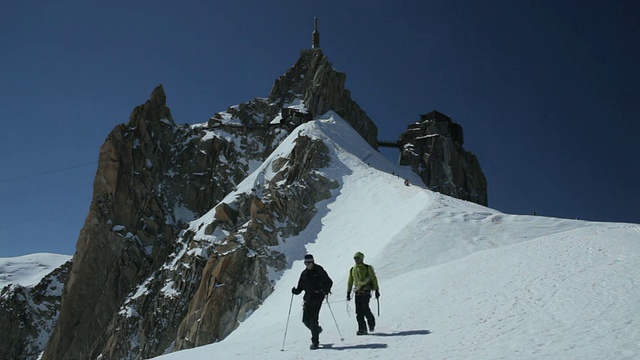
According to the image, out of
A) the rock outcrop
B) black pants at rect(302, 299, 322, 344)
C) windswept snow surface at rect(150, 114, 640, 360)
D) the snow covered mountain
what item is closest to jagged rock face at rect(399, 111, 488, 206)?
the snow covered mountain

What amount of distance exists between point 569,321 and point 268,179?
134ft

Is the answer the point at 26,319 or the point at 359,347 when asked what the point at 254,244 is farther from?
the point at 26,319

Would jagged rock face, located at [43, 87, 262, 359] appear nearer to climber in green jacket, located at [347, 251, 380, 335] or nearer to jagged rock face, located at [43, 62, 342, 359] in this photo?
jagged rock face, located at [43, 62, 342, 359]

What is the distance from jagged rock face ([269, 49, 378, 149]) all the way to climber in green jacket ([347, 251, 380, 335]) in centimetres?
6336

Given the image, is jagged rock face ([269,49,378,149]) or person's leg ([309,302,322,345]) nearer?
person's leg ([309,302,322,345])

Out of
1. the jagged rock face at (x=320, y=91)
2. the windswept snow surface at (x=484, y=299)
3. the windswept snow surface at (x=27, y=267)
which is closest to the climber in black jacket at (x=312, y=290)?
the windswept snow surface at (x=484, y=299)

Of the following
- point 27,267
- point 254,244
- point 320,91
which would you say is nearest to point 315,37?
point 320,91

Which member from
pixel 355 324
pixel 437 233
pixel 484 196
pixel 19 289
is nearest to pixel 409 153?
pixel 484 196

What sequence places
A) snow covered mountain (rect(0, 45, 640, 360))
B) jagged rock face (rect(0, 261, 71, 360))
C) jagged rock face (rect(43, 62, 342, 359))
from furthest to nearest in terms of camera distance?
jagged rock face (rect(0, 261, 71, 360)) < jagged rock face (rect(43, 62, 342, 359)) < snow covered mountain (rect(0, 45, 640, 360))

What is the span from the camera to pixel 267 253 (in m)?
36.9

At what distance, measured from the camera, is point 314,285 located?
962 centimetres

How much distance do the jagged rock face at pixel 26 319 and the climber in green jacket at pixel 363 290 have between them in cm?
9043

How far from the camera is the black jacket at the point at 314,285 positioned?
9594mm

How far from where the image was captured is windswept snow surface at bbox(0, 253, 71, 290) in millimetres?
128625
